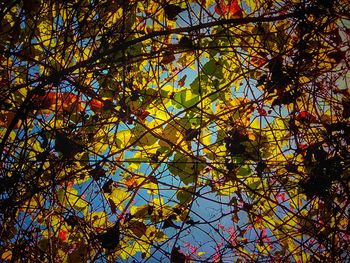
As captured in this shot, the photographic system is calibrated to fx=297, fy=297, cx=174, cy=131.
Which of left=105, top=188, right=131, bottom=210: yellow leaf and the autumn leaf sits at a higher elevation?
left=105, top=188, right=131, bottom=210: yellow leaf

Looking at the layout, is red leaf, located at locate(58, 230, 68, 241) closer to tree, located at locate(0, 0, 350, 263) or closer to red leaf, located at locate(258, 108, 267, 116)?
tree, located at locate(0, 0, 350, 263)

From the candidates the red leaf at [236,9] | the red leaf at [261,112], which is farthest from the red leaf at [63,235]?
the red leaf at [236,9]

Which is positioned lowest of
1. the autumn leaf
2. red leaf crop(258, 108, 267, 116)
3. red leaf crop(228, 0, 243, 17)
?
the autumn leaf

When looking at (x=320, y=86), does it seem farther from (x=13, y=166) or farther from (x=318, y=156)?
(x=13, y=166)

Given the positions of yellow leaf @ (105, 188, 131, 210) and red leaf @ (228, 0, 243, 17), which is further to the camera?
yellow leaf @ (105, 188, 131, 210)

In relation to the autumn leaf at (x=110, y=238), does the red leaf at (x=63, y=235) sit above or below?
above

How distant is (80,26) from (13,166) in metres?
0.77

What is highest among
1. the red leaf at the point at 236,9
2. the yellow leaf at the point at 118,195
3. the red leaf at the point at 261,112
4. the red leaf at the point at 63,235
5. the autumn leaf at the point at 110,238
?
the red leaf at the point at 236,9

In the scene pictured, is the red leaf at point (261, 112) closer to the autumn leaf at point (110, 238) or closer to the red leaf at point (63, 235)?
the autumn leaf at point (110, 238)

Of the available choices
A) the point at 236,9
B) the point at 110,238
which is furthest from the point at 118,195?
the point at 236,9

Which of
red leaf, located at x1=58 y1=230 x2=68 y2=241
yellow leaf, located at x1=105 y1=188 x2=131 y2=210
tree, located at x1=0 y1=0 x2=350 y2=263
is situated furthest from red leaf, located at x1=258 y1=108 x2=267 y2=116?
red leaf, located at x1=58 y1=230 x2=68 y2=241

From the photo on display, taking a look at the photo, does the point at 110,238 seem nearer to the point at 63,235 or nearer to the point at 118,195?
the point at 118,195

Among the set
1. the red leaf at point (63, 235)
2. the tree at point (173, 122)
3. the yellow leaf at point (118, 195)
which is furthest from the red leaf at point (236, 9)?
the red leaf at point (63, 235)

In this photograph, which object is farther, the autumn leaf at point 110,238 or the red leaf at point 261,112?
the red leaf at point 261,112
